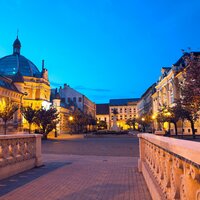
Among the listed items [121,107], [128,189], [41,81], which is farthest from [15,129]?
[121,107]

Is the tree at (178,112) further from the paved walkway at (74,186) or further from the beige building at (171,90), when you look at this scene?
the paved walkway at (74,186)

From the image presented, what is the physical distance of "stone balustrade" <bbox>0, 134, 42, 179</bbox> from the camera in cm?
736

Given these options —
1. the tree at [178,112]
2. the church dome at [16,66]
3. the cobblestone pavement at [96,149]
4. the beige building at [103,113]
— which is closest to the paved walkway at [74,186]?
the cobblestone pavement at [96,149]

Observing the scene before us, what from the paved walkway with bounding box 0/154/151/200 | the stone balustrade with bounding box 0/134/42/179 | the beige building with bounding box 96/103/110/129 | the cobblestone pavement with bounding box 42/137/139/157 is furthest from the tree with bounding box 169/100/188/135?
the beige building with bounding box 96/103/110/129

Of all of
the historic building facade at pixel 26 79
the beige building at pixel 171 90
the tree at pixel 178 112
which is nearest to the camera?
the tree at pixel 178 112

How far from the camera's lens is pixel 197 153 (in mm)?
1850

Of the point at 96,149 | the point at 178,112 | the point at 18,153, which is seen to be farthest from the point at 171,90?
the point at 18,153

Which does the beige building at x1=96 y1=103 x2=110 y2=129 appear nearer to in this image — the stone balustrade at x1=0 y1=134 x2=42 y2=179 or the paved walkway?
the stone balustrade at x1=0 y1=134 x2=42 y2=179

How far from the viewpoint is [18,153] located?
27.8 ft

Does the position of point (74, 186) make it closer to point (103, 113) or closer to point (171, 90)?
point (171, 90)

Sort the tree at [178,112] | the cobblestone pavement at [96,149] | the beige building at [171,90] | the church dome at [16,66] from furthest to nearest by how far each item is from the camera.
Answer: the church dome at [16,66], the beige building at [171,90], the tree at [178,112], the cobblestone pavement at [96,149]

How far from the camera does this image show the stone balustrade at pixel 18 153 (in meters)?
7.36

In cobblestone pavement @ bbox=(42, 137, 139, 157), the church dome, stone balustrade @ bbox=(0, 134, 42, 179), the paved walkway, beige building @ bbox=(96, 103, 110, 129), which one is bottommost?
cobblestone pavement @ bbox=(42, 137, 139, 157)

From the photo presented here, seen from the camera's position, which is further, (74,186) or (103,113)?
(103,113)
